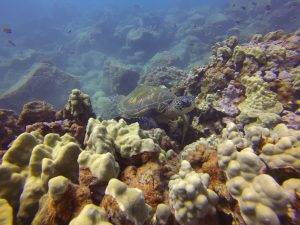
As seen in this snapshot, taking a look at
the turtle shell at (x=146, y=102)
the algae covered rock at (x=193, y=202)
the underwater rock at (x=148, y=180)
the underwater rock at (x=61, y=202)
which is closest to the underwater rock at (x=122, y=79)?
the turtle shell at (x=146, y=102)

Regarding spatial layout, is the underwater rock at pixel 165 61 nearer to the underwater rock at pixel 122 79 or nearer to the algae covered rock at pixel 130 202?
the underwater rock at pixel 122 79

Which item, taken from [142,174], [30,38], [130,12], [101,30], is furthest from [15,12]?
[142,174]

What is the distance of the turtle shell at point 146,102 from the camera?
21.3 ft

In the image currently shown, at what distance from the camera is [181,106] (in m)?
5.68

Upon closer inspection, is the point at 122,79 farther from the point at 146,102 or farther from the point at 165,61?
the point at 146,102

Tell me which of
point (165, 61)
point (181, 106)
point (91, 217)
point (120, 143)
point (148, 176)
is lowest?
point (165, 61)

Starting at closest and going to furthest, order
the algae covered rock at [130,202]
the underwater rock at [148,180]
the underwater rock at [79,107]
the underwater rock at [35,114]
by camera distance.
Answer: the algae covered rock at [130,202], the underwater rock at [148,180], the underwater rock at [79,107], the underwater rock at [35,114]

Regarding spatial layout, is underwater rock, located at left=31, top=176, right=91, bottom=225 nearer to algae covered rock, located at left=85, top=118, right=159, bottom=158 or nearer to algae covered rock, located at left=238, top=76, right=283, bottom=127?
algae covered rock, located at left=85, top=118, right=159, bottom=158

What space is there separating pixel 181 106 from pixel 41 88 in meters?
14.8

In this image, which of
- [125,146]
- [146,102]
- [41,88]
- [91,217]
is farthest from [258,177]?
[41,88]

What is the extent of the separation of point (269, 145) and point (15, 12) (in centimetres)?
6261

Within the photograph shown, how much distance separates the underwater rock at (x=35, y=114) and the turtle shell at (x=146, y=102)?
1.79 m

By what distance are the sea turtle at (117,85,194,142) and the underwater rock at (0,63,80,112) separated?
1160cm

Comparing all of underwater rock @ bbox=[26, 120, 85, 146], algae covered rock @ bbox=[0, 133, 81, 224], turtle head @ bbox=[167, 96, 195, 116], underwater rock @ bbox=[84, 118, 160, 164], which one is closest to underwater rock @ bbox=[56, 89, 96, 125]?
underwater rock @ bbox=[26, 120, 85, 146]
